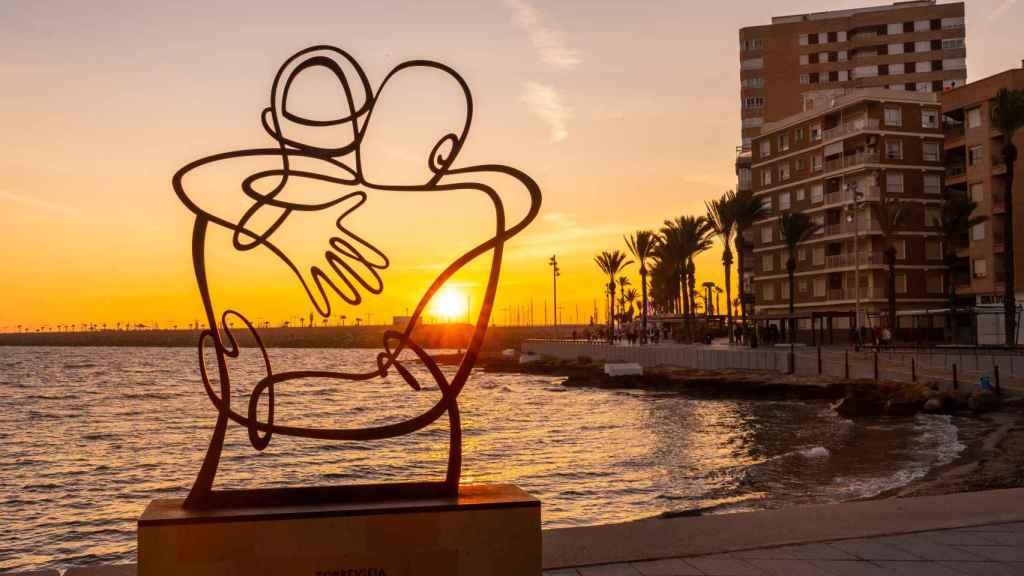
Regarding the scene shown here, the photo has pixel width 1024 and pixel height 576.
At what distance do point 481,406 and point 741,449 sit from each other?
25.4 m

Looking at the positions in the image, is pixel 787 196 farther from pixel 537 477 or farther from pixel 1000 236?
pixel 537 477

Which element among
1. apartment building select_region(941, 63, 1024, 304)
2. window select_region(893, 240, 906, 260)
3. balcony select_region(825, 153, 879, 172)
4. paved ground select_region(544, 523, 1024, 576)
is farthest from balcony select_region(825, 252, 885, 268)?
paved ground select_region(544, 523, 1024, 576)

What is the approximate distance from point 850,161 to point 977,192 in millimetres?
11178

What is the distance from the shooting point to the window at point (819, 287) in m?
76.2

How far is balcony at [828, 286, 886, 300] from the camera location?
7138 centimetres

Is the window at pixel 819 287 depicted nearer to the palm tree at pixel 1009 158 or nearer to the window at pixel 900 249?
the window at pixel 900 249

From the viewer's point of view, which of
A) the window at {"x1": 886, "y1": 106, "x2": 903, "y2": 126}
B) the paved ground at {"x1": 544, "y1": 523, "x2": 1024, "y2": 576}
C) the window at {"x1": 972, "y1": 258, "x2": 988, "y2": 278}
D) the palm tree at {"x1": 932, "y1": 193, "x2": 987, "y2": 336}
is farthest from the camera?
the window at {"x1": 886, "y1": 106, "x2": 903, "y2": 126}

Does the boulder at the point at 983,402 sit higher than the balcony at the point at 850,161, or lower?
lower

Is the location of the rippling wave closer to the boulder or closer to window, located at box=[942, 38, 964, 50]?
the boulder

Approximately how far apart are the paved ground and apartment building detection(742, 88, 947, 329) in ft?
211

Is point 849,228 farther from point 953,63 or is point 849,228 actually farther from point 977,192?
point 953,63

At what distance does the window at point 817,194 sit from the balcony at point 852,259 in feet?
16.1

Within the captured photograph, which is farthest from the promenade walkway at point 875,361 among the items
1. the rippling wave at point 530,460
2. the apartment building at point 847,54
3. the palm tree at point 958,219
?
the apartment building at point 847,54

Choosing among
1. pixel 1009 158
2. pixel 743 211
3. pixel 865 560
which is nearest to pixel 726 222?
pixel 743 211
